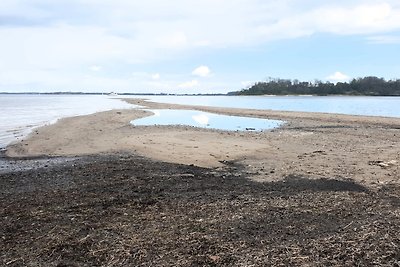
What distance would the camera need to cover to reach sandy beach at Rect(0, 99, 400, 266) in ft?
18.2

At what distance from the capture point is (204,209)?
7664 mm

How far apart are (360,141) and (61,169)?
41.7 ft

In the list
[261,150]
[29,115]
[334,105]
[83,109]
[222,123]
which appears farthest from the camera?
[334,105]

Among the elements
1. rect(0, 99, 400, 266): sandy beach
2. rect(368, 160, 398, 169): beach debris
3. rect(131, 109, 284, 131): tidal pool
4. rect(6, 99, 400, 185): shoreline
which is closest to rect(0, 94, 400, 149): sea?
rect(6, 99, 400, 185): shoreline

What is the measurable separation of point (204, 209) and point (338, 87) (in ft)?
496

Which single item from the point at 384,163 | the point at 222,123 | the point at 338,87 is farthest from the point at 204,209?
the point at 338,87

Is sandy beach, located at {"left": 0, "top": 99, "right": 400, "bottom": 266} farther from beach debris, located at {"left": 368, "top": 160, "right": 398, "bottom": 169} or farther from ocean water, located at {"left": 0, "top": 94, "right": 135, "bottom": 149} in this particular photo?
ocean water, located at {"left": 0, "top": 94, "right": 135, "bottom": 149}

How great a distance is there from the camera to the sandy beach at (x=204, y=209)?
555cm

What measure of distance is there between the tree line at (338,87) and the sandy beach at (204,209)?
5571 inches

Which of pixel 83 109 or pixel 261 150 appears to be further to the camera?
pixel 83 109

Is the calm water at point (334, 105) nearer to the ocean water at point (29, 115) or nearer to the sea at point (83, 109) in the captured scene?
the sea at point (83, 109)

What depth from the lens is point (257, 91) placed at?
18025 centimetres

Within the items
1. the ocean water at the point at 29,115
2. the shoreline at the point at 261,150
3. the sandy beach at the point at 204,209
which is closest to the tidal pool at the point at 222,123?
the shoreline at the point at 261,150

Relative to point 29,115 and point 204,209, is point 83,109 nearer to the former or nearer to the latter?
point 29,115
